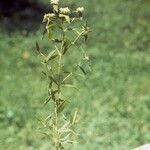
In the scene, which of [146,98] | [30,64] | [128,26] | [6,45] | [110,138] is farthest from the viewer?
[128,26]

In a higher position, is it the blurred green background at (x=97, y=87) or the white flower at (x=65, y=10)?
the white flower at (x=65, y=10)

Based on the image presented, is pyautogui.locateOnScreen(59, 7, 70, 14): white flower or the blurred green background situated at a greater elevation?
pyautogui.locateOnScreen(59, 7, 70, 14): white flower

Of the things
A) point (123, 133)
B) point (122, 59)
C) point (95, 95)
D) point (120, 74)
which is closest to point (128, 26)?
point (122, 59)

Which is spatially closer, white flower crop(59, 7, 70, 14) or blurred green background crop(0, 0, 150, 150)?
white flower crop(59, 7, 70, 14)

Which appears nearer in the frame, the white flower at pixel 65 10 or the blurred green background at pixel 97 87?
the white flower at pixel 65 10

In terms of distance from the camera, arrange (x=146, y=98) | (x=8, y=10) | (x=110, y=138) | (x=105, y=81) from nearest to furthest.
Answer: (x=110, y=138) → (x=146, y=98) → (x=105, y=81) → (x=8, y=10)

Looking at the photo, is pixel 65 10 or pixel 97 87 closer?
pixel 65 10

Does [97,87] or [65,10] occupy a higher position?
[65,10]

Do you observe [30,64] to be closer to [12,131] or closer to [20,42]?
[20,42]
